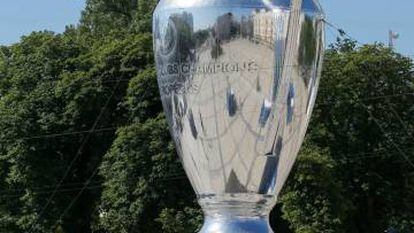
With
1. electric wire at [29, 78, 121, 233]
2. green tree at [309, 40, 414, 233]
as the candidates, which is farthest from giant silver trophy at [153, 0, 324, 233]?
electric wire at [29, 78, 121, 233]

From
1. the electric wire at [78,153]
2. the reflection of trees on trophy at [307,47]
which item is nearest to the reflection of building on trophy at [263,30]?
the reflection of trees on trophy at [307,47]

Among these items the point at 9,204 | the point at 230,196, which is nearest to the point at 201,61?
the point at 230,196

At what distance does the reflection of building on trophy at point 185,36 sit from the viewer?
24.2ft

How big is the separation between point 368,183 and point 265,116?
75.4 ft

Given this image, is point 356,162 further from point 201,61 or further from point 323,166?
point 201,61

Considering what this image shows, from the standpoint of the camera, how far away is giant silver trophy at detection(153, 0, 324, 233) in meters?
7.29

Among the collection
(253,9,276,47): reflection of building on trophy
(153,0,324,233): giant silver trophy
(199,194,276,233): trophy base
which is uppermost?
(253,9,276,47): reflection of building on trophy

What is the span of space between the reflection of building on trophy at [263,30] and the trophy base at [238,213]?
3.66 ft

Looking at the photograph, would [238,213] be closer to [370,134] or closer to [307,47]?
[307,47]

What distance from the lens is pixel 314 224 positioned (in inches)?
1072

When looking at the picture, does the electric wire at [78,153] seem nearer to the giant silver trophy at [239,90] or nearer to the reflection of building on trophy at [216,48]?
the giant silver trophy at [239,90]

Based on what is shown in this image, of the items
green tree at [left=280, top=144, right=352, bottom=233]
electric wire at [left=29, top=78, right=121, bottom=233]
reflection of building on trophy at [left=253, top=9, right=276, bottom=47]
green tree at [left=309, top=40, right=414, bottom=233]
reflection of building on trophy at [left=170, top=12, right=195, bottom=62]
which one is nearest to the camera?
reflection of building on trophy at [left=253, top=9, right=276, bottom=47]

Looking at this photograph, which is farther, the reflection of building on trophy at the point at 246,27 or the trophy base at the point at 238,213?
the trophy base at the point at 238,213

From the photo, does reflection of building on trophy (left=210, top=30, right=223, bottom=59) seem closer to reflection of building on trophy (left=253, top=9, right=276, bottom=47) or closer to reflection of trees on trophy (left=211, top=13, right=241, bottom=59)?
reflection of trees on trophy (left=211, top=13, right=241, bottom=59)
